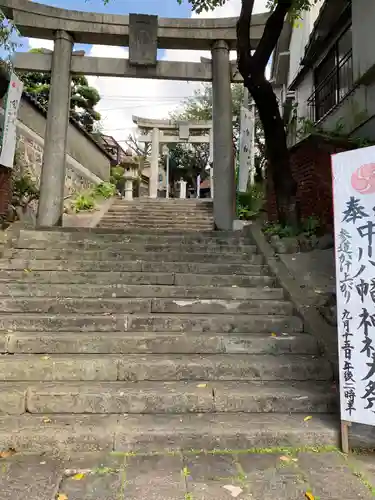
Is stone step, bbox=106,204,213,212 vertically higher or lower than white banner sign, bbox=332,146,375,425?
higher

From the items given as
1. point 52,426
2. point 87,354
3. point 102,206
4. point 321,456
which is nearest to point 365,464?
point 321,456

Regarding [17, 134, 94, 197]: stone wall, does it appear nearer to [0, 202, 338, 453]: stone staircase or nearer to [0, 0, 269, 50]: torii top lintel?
[0, 0, 269, 50]: torii top lintel

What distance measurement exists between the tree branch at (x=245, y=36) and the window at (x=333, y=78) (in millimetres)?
2889

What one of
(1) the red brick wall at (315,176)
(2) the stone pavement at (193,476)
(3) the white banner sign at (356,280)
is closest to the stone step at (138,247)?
(1) the red brick wall at (315,176)

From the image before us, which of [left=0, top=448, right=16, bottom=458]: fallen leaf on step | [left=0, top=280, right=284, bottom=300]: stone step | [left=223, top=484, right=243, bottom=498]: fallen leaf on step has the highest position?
[left=0, top=280, right=284, bottom=300]: stone step

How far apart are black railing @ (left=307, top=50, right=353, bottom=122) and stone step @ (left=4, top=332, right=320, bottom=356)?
6.53m

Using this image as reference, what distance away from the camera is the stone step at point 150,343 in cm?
379

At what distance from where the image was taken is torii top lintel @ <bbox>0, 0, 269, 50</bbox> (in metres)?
8.68

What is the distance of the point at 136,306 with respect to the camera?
4586 millimetres

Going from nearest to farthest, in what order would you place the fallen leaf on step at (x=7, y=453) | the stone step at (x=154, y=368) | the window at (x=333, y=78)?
the fallen leaf on step at (x=7, y=453) < the stone step at (x=154, y=368) < the window at (x=333, y=78)

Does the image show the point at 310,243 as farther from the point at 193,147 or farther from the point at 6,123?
the point at 193,147

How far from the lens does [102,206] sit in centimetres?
1303

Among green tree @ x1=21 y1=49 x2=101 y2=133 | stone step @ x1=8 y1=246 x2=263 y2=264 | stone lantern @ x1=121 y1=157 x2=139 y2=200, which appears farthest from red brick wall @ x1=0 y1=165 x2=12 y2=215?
green tree @ x1=21 y1=49 x2=101 y2=133

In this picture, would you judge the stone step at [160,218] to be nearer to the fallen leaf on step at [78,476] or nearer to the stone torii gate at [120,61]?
the stone torii gate at [120,61]
